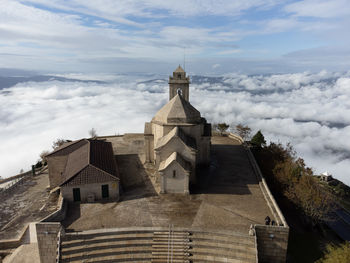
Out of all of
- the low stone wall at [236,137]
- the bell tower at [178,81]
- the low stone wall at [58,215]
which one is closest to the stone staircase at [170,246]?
the low stone wall at [58,215]

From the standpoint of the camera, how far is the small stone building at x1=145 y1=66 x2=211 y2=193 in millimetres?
22969

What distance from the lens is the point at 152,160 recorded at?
31234mm

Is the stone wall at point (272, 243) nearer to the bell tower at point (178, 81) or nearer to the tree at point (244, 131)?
the bell tower at point (178, 81)

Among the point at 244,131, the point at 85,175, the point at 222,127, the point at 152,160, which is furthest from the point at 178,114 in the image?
the point at 244,131

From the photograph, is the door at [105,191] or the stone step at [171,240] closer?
the stone step at [171,240]

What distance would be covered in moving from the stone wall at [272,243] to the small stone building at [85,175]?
14.0 metres

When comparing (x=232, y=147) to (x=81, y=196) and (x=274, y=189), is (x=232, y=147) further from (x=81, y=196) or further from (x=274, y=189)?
(x=81, y=196)

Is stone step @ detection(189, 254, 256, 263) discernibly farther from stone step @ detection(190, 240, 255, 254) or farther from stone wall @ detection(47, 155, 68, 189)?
stone wall @ detection(47, 155, 68, 189)

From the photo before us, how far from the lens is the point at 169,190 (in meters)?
23.3

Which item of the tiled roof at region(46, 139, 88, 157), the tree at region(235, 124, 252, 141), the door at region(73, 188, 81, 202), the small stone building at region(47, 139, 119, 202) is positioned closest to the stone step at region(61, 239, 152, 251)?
the door at region(73, 188, 81, 202)

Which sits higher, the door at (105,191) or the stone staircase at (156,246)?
the door at (105,191)

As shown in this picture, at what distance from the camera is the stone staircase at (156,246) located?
1667 centimetres

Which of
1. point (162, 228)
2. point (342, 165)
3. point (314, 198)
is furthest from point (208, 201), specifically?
point (342, 165)

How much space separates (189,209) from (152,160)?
11844 mm
